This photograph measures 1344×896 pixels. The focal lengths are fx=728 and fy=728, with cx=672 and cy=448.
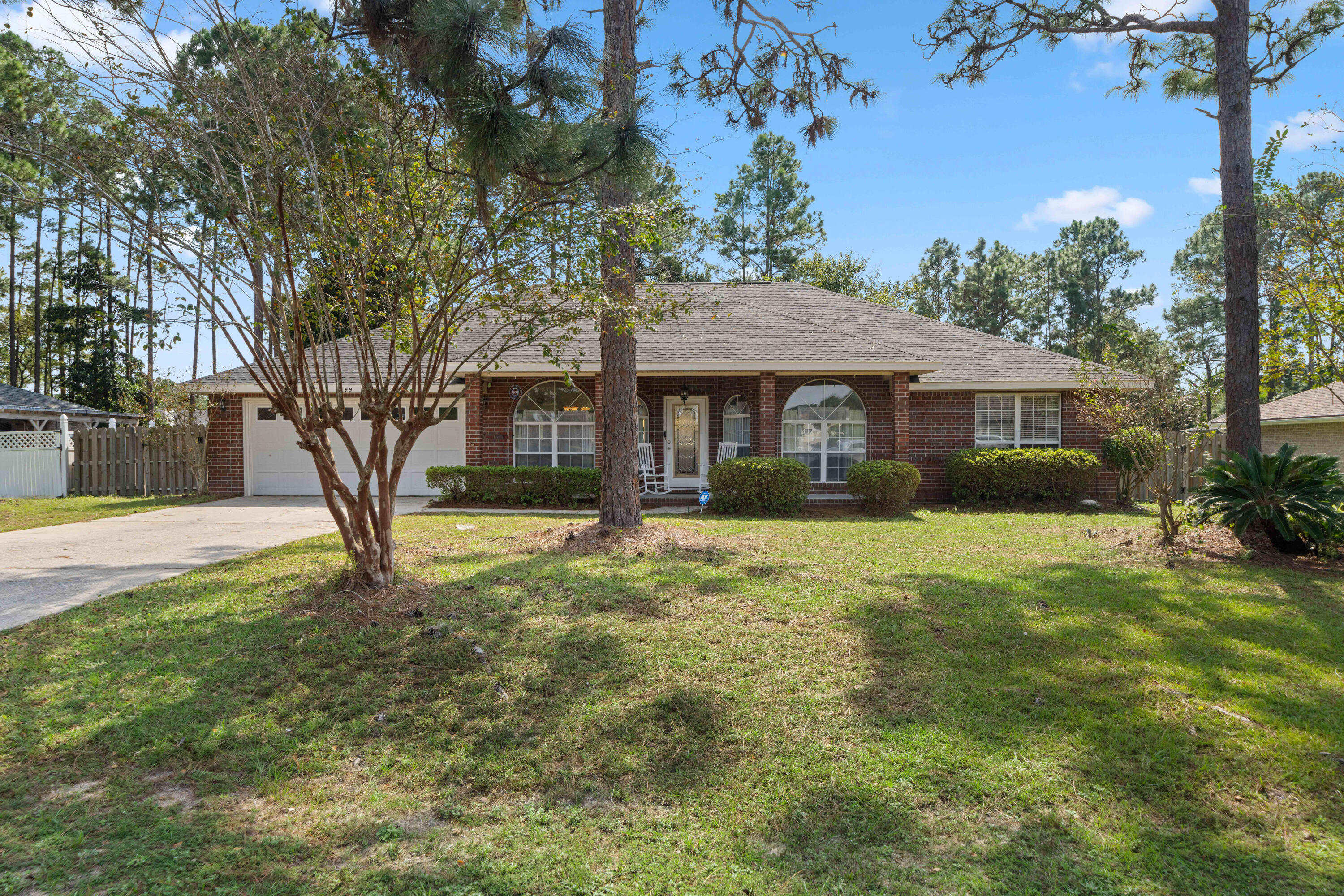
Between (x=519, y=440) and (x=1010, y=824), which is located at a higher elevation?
(x=519, y=440)

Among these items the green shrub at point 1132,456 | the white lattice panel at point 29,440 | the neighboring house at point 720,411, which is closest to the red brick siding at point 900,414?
the neighboring house at point 720,411

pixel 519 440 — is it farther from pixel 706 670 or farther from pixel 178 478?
pixel 706 670

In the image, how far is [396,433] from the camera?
14109mm

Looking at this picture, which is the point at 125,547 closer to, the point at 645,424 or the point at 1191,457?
the point at 645,424

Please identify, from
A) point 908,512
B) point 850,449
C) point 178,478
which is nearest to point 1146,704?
point 908,512

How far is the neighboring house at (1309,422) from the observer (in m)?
17.7

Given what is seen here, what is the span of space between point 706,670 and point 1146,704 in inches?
97.7

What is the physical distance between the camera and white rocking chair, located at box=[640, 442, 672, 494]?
48.1 feet

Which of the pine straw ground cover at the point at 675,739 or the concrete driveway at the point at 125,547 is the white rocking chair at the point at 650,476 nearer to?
the concrete driveway at the point at 125,547

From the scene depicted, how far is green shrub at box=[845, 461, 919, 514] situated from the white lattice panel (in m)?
16.8

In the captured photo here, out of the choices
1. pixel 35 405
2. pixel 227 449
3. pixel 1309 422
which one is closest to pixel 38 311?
pixel 35 405

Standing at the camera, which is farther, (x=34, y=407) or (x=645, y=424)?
(x=34, y=407)

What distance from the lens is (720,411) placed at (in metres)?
15.3

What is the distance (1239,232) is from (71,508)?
1855cm
